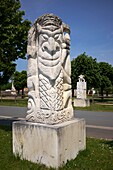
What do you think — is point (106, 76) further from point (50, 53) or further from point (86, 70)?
point (50, 53)

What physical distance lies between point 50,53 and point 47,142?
6.32ft

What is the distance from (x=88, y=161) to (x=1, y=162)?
6.41ft

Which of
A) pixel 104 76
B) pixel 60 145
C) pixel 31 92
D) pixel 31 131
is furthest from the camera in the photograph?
pixel 104 76

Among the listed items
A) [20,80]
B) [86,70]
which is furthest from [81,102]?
[20,80]

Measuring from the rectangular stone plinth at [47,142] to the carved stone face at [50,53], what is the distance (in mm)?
1143

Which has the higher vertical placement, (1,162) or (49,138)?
(49,138)

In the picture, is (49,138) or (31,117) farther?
(31,117)

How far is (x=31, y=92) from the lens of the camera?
17.3 feet

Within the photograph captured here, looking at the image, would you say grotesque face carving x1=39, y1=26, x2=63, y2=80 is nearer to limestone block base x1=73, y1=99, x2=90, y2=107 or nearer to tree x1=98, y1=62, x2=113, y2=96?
limestone block base x1=73, y1=99, x2=90, y2=107

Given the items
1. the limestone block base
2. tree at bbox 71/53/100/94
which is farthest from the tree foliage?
the limestone block base

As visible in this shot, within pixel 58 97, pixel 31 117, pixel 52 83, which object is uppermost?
pixel 52 83

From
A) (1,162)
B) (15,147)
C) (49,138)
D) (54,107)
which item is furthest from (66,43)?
(1,162)

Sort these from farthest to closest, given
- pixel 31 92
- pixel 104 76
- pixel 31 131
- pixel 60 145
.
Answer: pixel 104 76, pixel 31 92, pixel 31 131, pixel 60 145

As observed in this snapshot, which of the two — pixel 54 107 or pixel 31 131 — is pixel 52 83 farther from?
pixel 31 131
